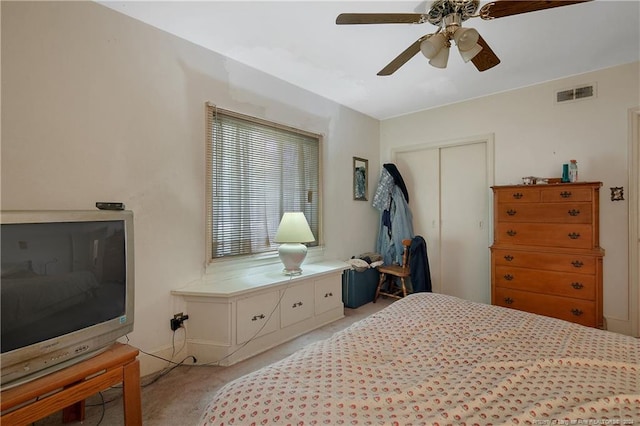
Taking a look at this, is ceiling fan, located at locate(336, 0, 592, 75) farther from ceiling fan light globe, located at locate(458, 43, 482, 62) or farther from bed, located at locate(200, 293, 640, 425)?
bed, located at locate(200, 293, 640, 425)

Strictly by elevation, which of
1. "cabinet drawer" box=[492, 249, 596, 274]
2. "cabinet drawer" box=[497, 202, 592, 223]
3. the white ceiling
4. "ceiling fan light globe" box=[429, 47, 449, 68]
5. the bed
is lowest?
the bed

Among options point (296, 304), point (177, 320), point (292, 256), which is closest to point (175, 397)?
point (177, 320)

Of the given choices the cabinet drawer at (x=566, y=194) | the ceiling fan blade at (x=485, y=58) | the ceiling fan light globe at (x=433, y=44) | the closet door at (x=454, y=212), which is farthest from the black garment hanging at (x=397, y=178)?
the ceiling fan light globe at (x=433, y=44)

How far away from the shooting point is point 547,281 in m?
2.75

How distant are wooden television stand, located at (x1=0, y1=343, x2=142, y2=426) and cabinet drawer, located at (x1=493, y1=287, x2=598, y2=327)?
3121mm

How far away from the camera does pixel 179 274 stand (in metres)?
2.32

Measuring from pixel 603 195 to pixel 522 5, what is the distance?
2305mm

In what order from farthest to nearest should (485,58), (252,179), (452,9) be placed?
(252,179), (485,58), (452,9)

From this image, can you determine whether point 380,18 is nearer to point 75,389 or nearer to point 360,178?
point 75,389

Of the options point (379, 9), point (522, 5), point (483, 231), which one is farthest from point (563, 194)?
point (379, 9)

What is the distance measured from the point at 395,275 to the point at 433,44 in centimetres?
272

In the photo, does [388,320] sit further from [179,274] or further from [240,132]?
[240,132]

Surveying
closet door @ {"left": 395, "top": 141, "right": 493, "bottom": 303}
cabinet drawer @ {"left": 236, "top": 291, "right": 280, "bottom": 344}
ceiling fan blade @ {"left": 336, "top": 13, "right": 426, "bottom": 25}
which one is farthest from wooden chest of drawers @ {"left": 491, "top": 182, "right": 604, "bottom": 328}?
cabinet drawer @ {"left": 236, "top": 291, "right": 280, "bottom": 344}

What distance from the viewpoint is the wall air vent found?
2928 mm
